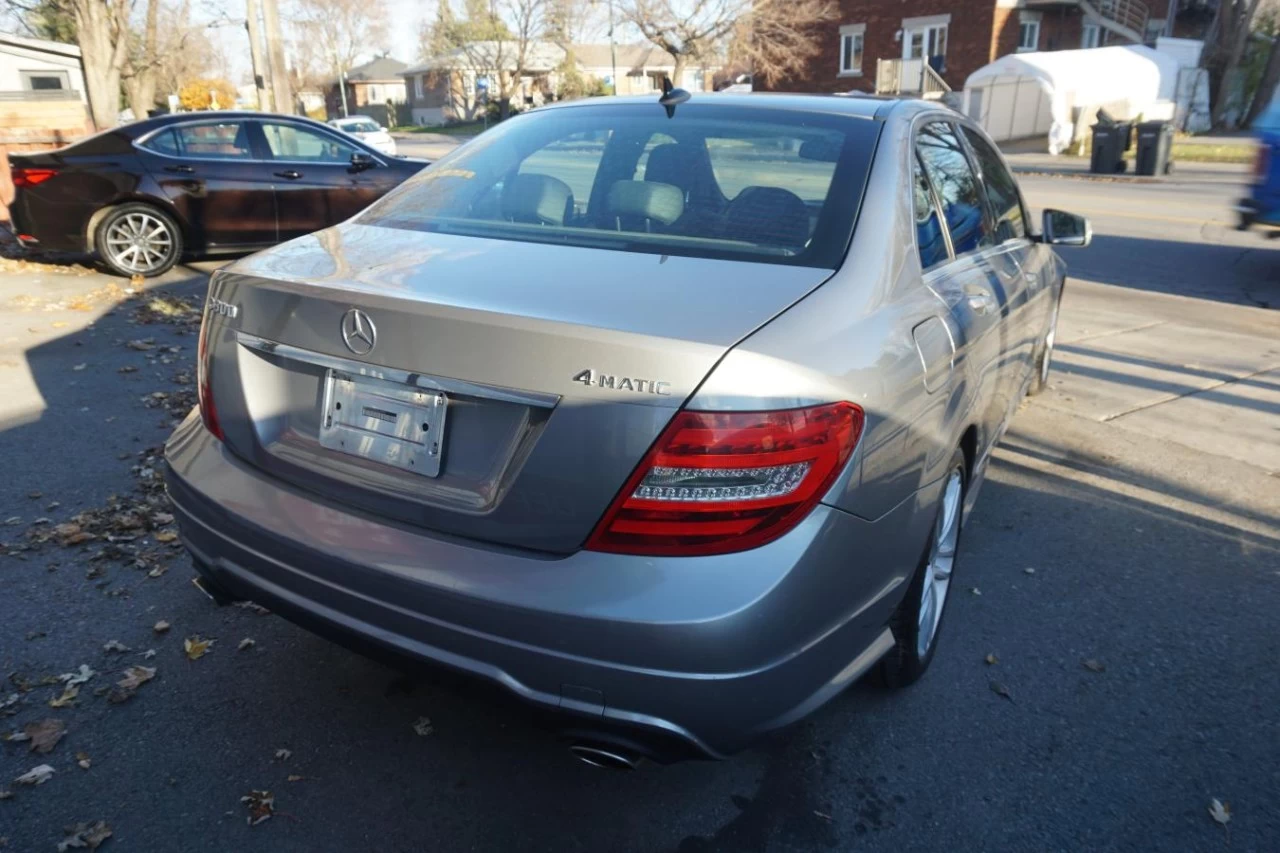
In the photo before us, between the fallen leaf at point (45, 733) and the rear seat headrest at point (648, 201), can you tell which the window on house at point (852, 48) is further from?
the fallen leaf at point (45, 733)

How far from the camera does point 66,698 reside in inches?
118

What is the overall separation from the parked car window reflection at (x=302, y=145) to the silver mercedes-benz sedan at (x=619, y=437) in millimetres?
7737

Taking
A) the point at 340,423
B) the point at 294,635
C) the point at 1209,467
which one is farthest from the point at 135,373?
the point at 1209,467

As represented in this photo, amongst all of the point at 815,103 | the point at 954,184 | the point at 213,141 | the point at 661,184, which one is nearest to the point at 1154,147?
the point at 213,141

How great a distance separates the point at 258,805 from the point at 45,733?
2.50 ft

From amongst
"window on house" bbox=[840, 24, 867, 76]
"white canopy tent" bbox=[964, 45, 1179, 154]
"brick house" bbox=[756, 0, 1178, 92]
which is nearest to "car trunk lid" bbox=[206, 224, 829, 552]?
"white canopy tent" bbox=[964, 45, 1179, 154]

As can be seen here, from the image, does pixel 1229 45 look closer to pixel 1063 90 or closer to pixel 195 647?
pixel 1063 90

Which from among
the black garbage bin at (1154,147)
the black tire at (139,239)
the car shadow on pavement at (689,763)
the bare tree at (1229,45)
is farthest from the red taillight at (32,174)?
→ the bare tree at (1229,45)

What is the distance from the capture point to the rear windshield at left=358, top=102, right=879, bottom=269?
106 inches

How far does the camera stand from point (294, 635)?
3381mm

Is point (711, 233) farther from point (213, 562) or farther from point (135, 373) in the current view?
point (135, 373)

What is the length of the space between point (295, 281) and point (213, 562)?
800mm

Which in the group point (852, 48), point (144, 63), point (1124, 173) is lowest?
point (1124, 173)

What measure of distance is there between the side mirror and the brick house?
3119cm
